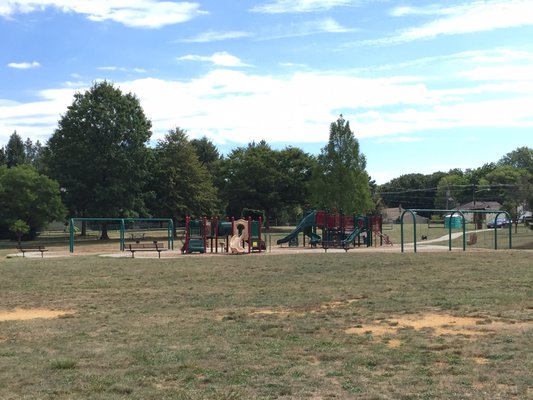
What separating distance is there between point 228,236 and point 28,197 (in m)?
24.1

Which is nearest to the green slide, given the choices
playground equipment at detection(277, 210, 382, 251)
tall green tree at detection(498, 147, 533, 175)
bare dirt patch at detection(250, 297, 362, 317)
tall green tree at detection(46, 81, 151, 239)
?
playground equipment at detection(277, 210, 382, 251)

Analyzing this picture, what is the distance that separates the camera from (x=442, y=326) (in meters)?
9.30

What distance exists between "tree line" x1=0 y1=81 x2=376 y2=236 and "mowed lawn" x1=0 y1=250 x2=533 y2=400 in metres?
35.9

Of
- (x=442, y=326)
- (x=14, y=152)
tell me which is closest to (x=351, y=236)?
(x=442, y=326)

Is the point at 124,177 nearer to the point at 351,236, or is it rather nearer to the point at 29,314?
the point at 351,236

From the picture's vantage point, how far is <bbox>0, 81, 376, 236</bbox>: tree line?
5131 cm

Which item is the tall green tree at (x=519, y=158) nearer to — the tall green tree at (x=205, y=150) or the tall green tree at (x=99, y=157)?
the tall green tree at (x=205, y=150)

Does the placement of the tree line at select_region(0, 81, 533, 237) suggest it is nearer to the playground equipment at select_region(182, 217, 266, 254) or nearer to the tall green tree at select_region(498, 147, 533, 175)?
the playground equipment at select_region(182, 217, 266, 254)

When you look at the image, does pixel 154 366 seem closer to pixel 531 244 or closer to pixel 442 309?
pixel 442 309

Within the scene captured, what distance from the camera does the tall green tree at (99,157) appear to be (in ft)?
173

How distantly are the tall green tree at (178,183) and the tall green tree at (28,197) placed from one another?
10.0 metres

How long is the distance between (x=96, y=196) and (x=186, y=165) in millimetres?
11408

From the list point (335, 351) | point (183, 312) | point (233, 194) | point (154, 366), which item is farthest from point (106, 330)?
point (233, 194)

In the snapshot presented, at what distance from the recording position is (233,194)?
235 feet
